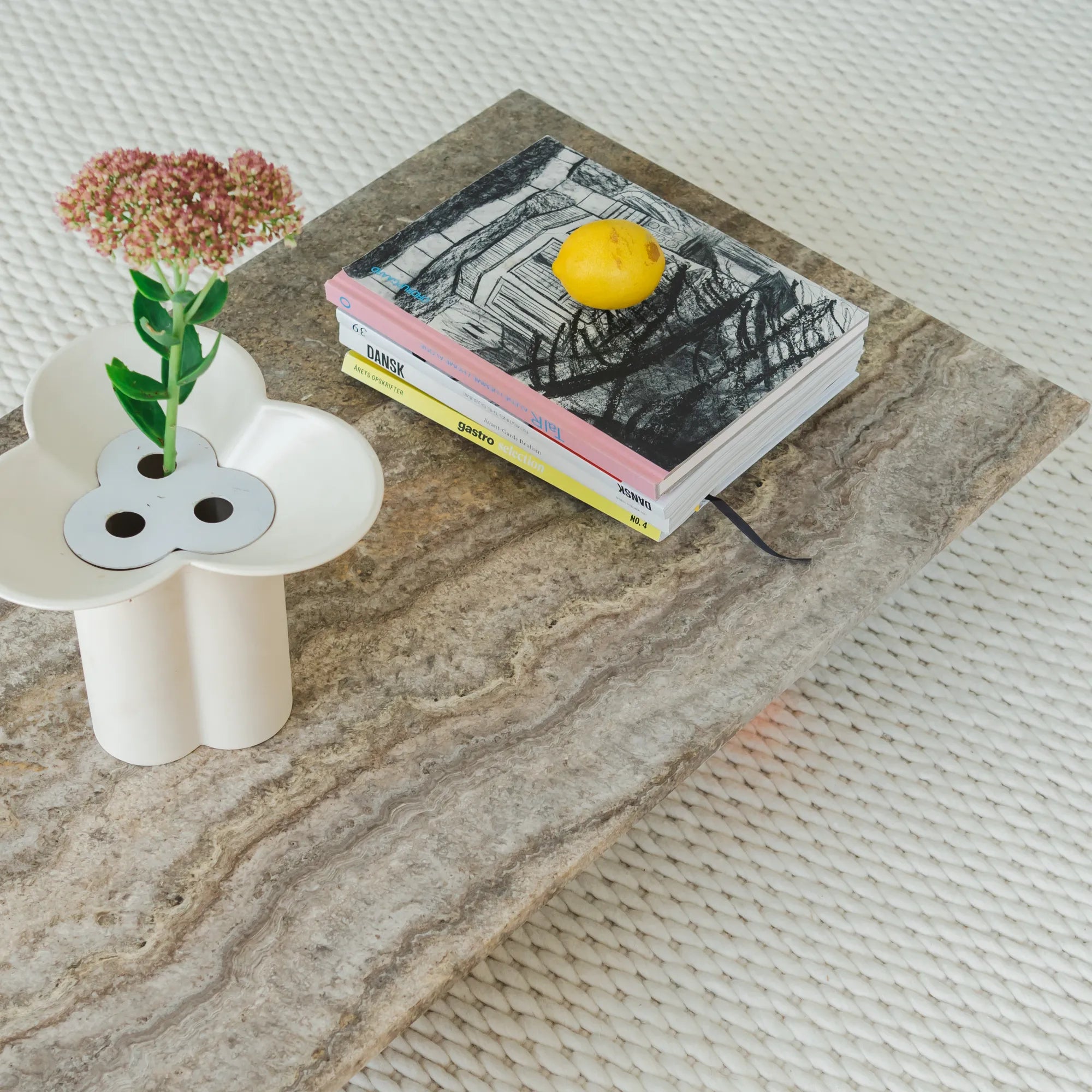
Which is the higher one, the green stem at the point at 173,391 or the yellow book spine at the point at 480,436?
the green stem at the point at 173,391

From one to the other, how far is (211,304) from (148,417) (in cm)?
8

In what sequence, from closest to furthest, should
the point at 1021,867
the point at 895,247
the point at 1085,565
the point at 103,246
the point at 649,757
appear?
the point at 103,246 → the point at 649,757 → the point at 1021,867 → the point at 1085,565 → the point at 895,247

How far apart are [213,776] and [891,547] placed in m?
0.48

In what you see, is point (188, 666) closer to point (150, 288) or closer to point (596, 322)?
point (150, 288)

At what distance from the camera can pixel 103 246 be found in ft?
2.04

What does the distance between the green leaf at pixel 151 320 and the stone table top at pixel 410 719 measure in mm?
261

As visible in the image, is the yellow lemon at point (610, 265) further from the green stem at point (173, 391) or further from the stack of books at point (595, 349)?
the green stem at point (173, 391)

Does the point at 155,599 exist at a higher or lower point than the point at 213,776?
higher

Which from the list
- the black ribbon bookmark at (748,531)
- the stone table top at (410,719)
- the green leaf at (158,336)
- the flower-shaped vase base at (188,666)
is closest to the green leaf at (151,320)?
the green leaf at (158,336)

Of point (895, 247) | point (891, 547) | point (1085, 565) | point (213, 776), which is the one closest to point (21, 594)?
point (213, 776)

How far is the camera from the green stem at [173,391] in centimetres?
66

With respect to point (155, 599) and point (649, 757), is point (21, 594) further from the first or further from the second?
point (649, 757)

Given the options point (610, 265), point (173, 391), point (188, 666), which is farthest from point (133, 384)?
point (610, 265)

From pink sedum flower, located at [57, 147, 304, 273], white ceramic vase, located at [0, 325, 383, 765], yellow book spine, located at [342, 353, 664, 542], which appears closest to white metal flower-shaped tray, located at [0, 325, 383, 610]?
white ceramic vase, located at [0, 325, 383, 765]
